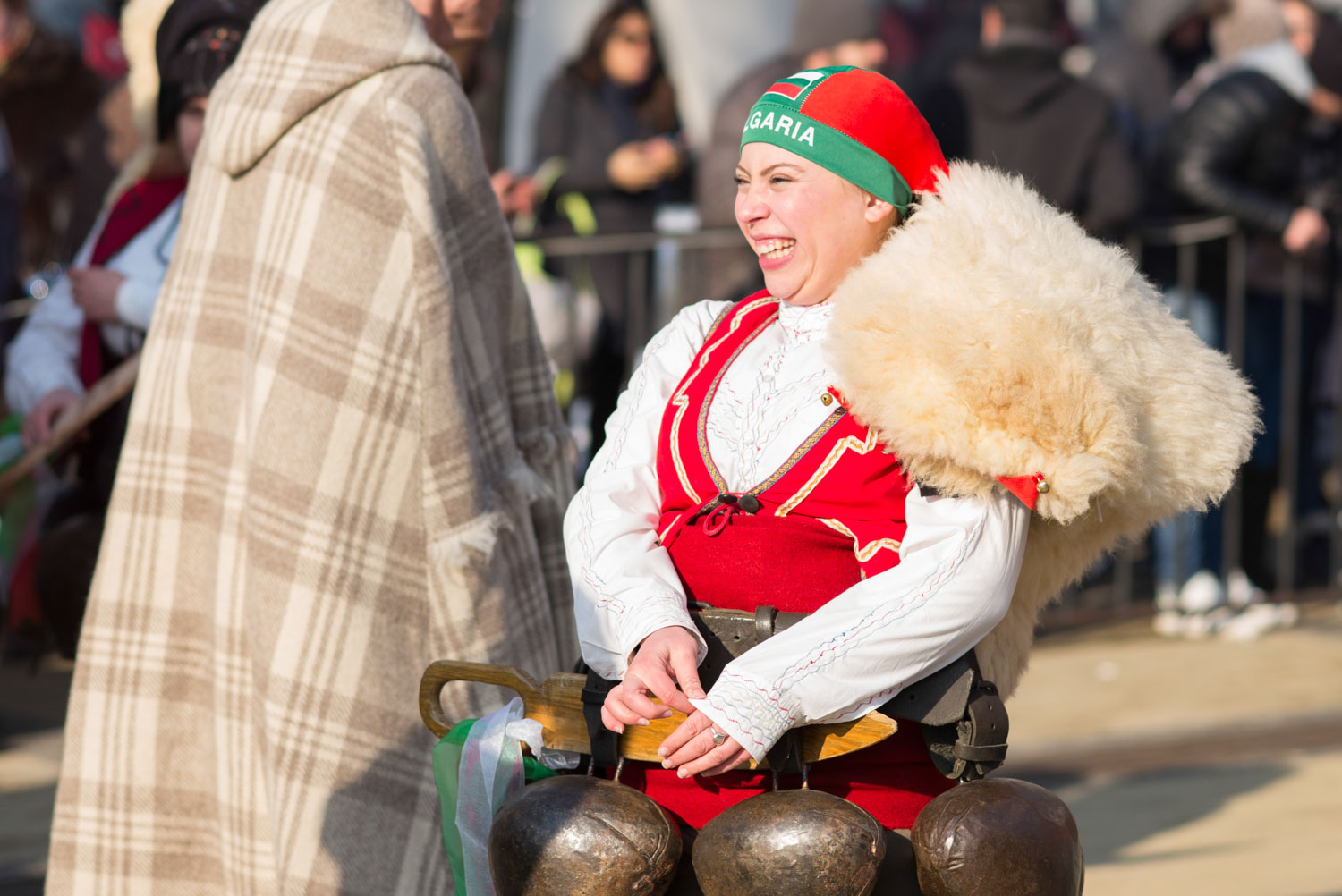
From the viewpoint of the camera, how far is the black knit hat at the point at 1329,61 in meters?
6.76

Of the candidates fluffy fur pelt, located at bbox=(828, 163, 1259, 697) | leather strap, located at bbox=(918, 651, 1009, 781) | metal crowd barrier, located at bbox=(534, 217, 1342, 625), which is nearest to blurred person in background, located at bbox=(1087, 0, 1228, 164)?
metal crowd barrier, located at bbox=(534, 217, 1342, 625)

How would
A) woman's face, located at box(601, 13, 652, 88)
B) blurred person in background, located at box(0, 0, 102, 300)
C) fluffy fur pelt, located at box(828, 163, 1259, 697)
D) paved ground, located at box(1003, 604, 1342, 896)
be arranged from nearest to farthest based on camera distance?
fluffy fur pelt, located at box(828, 163, 1259, 697), paved ground, located at box(1003, 604, 1342, 896), woman's face, located at box(601, 13, 652, 88), blurred person in background, located at box(0, 0, 102, 300)

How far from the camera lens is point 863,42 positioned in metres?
6.42

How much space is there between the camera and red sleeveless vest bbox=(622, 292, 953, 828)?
6.84 ft

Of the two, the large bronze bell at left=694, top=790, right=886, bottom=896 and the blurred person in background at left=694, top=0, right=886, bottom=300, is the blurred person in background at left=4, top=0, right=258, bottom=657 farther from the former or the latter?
the blurred person in background at left=694, top=0, right=886, bottom=300

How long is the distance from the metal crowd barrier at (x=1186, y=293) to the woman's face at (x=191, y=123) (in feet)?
8.49

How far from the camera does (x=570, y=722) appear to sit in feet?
7.07

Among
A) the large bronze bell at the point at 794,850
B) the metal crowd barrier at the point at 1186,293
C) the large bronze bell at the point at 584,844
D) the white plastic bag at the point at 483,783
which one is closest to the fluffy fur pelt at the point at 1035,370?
the large bronze bell at the point at 794,850

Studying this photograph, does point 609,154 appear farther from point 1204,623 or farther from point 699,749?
point 699,749

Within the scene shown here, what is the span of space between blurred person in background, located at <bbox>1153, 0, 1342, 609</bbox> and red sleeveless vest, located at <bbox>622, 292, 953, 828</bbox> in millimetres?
5000

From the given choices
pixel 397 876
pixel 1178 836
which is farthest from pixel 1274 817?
pixel 397 876

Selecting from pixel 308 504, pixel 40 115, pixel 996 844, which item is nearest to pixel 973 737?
pixel 996 844

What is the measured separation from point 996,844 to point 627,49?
5.78 meters

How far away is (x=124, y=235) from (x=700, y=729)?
2.42 meters
